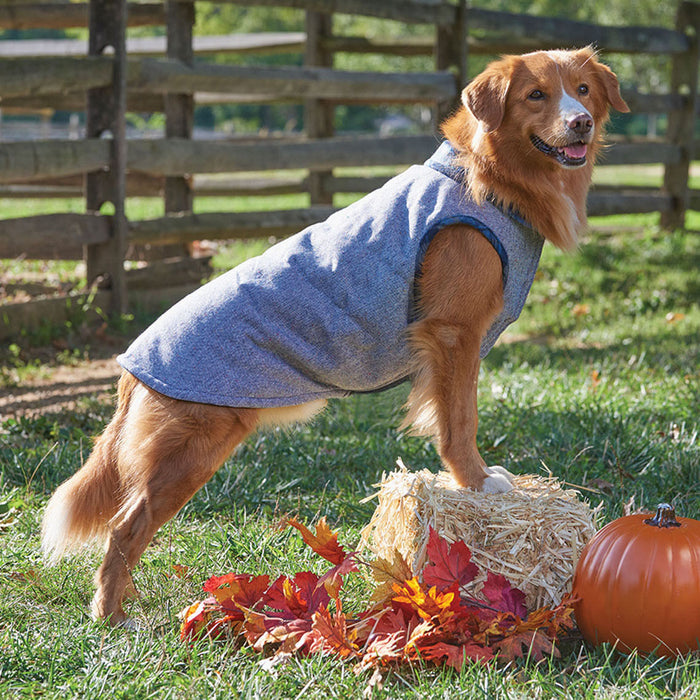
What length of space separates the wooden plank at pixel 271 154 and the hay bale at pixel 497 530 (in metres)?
4.66

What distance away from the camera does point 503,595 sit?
2.59m

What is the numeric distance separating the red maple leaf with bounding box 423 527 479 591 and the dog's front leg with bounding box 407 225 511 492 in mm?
498

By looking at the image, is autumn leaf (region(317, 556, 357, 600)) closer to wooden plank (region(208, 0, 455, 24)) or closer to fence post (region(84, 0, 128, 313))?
fence post (region(84, 0, 128, 313))

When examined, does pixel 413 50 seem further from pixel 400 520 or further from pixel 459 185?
pixel 400 520

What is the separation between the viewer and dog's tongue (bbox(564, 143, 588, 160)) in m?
3.05

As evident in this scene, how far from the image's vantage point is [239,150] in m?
7.60

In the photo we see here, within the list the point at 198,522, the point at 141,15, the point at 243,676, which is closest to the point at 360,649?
the point at 243,676

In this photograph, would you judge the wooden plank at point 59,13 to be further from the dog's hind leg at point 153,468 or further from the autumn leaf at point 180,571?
the autumn leaf at point 180,571

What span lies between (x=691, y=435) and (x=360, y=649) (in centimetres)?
234

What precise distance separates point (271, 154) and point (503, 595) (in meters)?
5.93

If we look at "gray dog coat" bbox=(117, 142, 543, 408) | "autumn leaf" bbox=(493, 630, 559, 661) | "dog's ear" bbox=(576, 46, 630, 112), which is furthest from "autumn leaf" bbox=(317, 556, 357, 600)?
"dog's ear" bbox=(576, 46, 630, 112)

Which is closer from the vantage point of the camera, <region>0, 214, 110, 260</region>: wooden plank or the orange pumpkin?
the orange pumpkin

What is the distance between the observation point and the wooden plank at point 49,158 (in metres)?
5.68

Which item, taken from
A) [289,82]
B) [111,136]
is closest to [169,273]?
[111,136]
